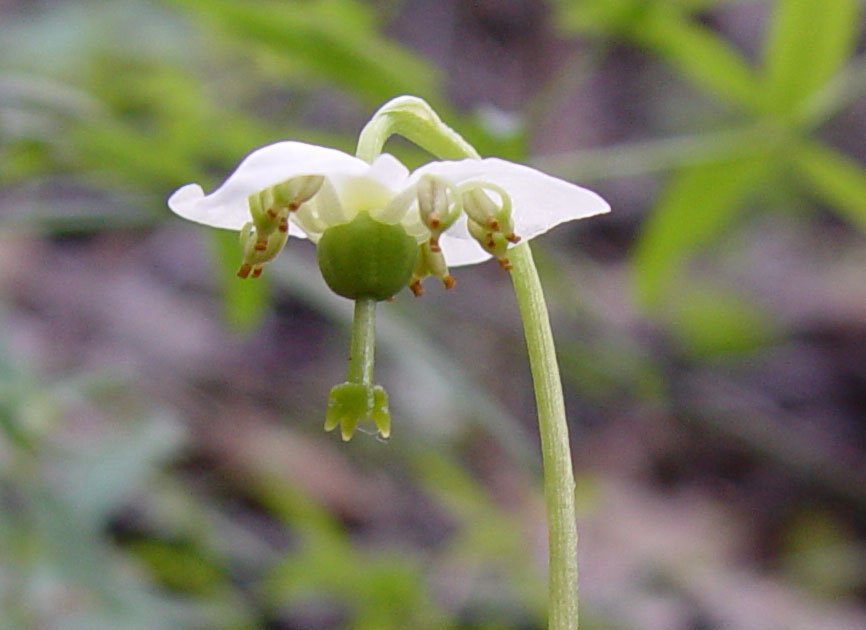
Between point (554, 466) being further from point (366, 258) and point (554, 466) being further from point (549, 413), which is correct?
point (366, 258)

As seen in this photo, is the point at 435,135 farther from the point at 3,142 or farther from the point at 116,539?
the point at 116,539

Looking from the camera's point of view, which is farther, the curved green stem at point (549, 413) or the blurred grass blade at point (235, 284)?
the blurred grass blade at point (235, 284)

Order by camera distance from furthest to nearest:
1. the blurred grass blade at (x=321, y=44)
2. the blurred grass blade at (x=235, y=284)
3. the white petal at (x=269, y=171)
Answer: the blurred grass blade at (x=235, y=284), the blurred grass blade at (x=321, y=44), the white petal at (x=269, y=171)

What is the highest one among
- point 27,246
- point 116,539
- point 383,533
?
point 27,246

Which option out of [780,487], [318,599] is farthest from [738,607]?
[318,599]

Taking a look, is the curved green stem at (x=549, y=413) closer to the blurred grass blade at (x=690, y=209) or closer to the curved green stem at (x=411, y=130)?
the curved green stem at (x=411, y=130)

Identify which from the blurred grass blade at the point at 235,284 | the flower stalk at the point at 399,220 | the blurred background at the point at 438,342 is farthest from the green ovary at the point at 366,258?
the blurred grass blade at the point at 235,284

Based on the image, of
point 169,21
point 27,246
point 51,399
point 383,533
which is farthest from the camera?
point 27,246
